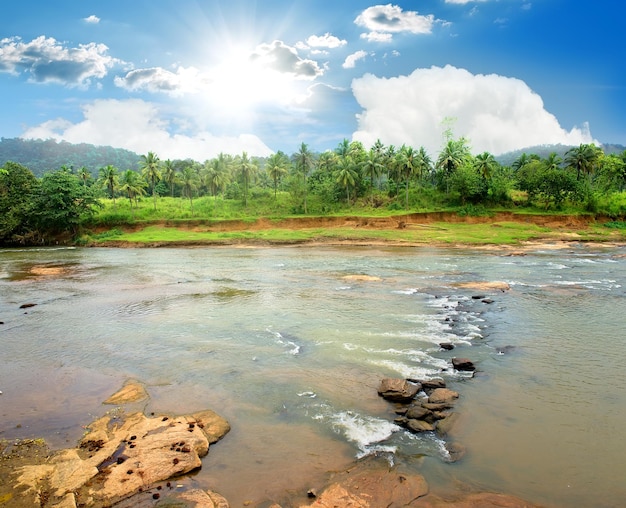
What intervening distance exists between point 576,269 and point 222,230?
5099cm

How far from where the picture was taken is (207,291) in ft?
92.1

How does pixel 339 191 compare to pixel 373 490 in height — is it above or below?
above

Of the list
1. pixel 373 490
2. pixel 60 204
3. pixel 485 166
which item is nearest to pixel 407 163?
pixel 485 166

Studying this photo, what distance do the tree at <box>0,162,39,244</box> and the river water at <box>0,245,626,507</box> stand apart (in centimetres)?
4130

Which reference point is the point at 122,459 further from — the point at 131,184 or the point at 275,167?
the point at 275,167

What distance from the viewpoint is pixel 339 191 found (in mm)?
82500

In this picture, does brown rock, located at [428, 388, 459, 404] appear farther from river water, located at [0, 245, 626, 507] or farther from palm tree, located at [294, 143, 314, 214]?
palm tree, located at [294, 143, 314, 214]

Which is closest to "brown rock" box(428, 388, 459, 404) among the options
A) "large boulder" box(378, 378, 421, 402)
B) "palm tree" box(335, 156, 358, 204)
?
"large boulder" box(378, 378, 421, 402)

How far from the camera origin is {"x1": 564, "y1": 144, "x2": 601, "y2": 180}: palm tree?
263 ft

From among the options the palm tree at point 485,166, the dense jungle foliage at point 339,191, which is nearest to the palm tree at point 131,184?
the dense jungle foliage at point 339,191

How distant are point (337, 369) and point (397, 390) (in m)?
2.70

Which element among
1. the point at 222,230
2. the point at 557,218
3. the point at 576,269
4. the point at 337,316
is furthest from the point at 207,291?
the point at 557,218

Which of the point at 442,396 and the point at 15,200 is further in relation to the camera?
the point at 15,200

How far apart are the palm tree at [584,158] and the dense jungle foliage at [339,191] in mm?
166
